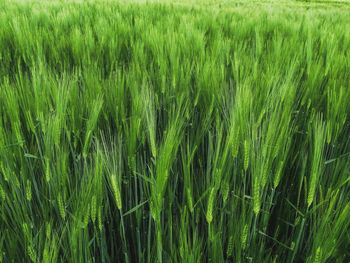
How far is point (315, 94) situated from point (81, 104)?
0.50 m

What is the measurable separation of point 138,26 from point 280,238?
1.15m

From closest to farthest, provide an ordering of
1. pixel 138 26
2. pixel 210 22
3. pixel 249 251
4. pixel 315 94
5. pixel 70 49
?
pixel 249 251 < pixel 315 94 < pixel 70 49 < pixel 138 26 < pixel 210 22

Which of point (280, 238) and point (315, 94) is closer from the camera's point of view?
point (280, 238)

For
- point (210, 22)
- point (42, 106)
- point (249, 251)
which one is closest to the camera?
point (249, 251)

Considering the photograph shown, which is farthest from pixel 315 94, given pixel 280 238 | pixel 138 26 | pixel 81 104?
pixel 138 26

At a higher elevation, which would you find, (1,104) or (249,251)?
(1,104)

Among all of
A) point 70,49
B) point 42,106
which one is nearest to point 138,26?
point 70,49

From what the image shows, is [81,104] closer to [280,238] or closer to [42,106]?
[42,106]

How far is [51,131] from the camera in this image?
1.31 ft

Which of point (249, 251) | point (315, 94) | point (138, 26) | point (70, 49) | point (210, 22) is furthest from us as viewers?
point (210, 22)

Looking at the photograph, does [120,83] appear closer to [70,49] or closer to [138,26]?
[70,49]

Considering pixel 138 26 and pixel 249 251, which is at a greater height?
pixel 138 26

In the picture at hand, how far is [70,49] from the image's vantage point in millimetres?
1014

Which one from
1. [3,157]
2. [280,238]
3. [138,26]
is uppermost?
[138,26]
